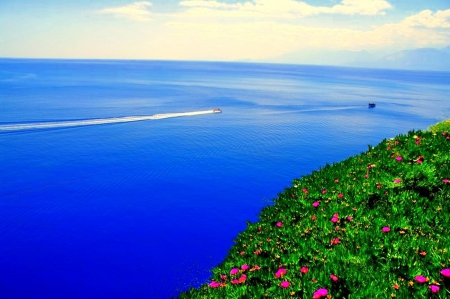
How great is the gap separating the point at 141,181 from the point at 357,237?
36225mm

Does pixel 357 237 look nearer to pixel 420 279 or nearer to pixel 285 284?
pixel 420 279

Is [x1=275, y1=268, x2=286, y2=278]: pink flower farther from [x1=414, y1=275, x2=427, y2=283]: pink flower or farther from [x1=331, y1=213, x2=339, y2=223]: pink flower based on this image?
[x1=331, y1=213, x2=339, y2=223]: pink flower

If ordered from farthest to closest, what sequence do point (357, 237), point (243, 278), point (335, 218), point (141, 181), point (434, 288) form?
point (141, 181)
point (335, 218)
point (357, 237)
point (243, 278)
point (434, 288)

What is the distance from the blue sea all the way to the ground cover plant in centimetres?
483

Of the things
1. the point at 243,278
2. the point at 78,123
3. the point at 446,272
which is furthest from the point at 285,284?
the point at 78,123

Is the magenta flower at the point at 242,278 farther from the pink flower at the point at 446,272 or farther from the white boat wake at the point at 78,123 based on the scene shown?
the white boat wake at the point at 78,123

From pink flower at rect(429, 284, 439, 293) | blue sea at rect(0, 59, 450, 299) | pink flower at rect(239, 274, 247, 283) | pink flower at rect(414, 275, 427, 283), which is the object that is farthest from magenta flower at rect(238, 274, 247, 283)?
blue sea at rect(0, 59, 450, 299)

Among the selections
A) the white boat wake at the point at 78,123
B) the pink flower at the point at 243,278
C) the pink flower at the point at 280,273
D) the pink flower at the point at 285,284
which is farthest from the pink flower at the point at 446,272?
the white boat wake at the point at 78,123

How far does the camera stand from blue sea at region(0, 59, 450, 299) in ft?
82.4

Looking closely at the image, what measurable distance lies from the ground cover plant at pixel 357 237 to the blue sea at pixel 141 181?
4.83m

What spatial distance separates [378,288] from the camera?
6.25 meters

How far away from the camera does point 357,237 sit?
27.5 feet

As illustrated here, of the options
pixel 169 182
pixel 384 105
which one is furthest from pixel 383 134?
pixel 169 182

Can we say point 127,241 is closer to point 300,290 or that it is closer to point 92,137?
point 300,290
